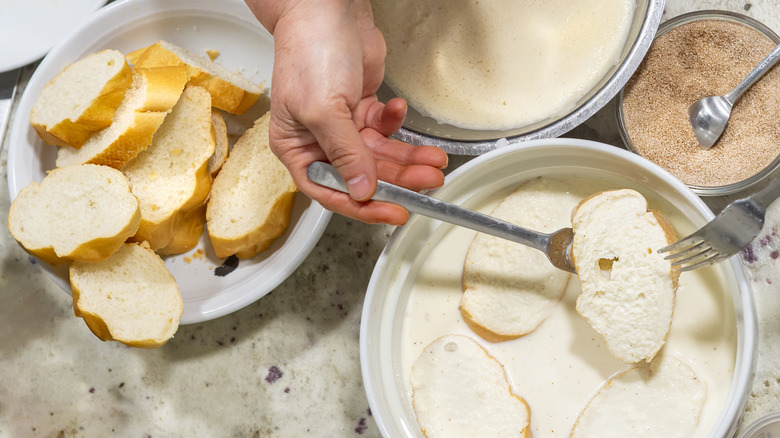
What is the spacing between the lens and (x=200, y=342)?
130 centimetres

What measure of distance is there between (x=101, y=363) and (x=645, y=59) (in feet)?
3.56

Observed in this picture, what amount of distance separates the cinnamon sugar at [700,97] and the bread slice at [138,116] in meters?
0.72

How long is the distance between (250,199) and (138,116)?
0.21m

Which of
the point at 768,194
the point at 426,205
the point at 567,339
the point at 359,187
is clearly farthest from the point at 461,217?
the point at 768,194

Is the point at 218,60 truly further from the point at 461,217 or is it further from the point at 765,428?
the point at 765,428

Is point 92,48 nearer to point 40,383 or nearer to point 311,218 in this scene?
point 311,218

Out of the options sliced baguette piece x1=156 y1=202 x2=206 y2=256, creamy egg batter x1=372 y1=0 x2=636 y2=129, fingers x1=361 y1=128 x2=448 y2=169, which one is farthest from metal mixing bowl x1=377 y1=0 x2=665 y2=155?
sliced baguette piece x1=156 y1=202 x2=206 y2=256

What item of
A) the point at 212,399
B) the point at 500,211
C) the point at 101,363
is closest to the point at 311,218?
the point at 500,211

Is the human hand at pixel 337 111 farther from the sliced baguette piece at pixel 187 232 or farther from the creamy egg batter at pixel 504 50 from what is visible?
the sliced baguette piece at pixel 187 232

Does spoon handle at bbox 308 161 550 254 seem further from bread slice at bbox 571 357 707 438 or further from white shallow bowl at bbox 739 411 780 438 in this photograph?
white shallow bowl at bbox 739 411 780 438

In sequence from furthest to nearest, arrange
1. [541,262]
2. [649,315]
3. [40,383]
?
[40,383] → [541,262] → [649,315]

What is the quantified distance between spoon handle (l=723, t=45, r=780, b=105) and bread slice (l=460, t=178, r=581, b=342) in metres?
0.30

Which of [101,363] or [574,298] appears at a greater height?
[574,298]

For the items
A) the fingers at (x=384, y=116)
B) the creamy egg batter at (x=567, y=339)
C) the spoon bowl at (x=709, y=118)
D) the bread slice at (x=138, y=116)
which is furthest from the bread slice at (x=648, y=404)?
the bread slice at (x=138, y=116)
